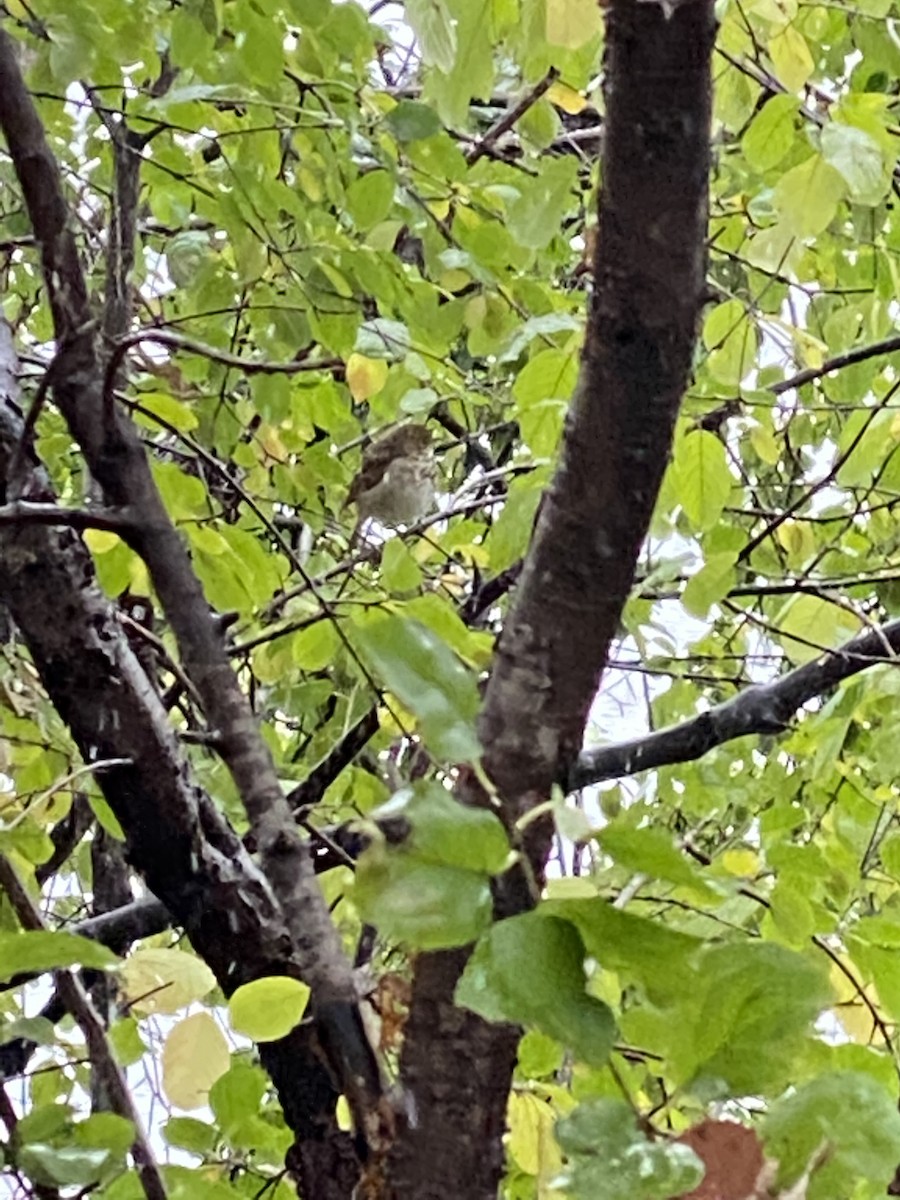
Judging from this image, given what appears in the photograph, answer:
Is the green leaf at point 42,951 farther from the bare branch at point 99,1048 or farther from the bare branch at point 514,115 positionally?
the bare branch at point 514,115

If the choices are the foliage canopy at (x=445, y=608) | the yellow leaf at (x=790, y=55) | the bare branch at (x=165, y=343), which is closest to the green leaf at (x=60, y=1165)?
the foliage canopy at (x=445, y=608)

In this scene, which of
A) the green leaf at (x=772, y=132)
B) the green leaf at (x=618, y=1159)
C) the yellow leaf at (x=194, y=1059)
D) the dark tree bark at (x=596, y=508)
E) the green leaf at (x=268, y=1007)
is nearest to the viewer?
the green leaf at (x=618, y=1159)

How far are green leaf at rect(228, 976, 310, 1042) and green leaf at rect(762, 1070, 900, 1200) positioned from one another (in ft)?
0.83

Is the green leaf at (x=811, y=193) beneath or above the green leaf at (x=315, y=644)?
above

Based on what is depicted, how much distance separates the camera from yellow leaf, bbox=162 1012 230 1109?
65 cm

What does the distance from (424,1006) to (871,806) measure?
88 centimetres

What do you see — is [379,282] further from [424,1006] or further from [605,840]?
[605,840]

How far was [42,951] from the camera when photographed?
15.6 inches

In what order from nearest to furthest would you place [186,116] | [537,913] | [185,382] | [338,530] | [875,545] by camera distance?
[537,913] → [186,116] → [185,382] → [338,530] → [875,545]

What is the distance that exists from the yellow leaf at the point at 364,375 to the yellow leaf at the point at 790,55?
0.36 m

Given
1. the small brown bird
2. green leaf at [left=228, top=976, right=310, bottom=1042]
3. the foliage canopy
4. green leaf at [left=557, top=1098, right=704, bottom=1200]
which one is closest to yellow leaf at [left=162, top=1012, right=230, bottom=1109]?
the foliage canopy

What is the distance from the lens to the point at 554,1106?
72 centimetres

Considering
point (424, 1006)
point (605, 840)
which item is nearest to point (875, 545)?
point (424, 1006)

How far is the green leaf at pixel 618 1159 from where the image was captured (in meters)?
0.30
